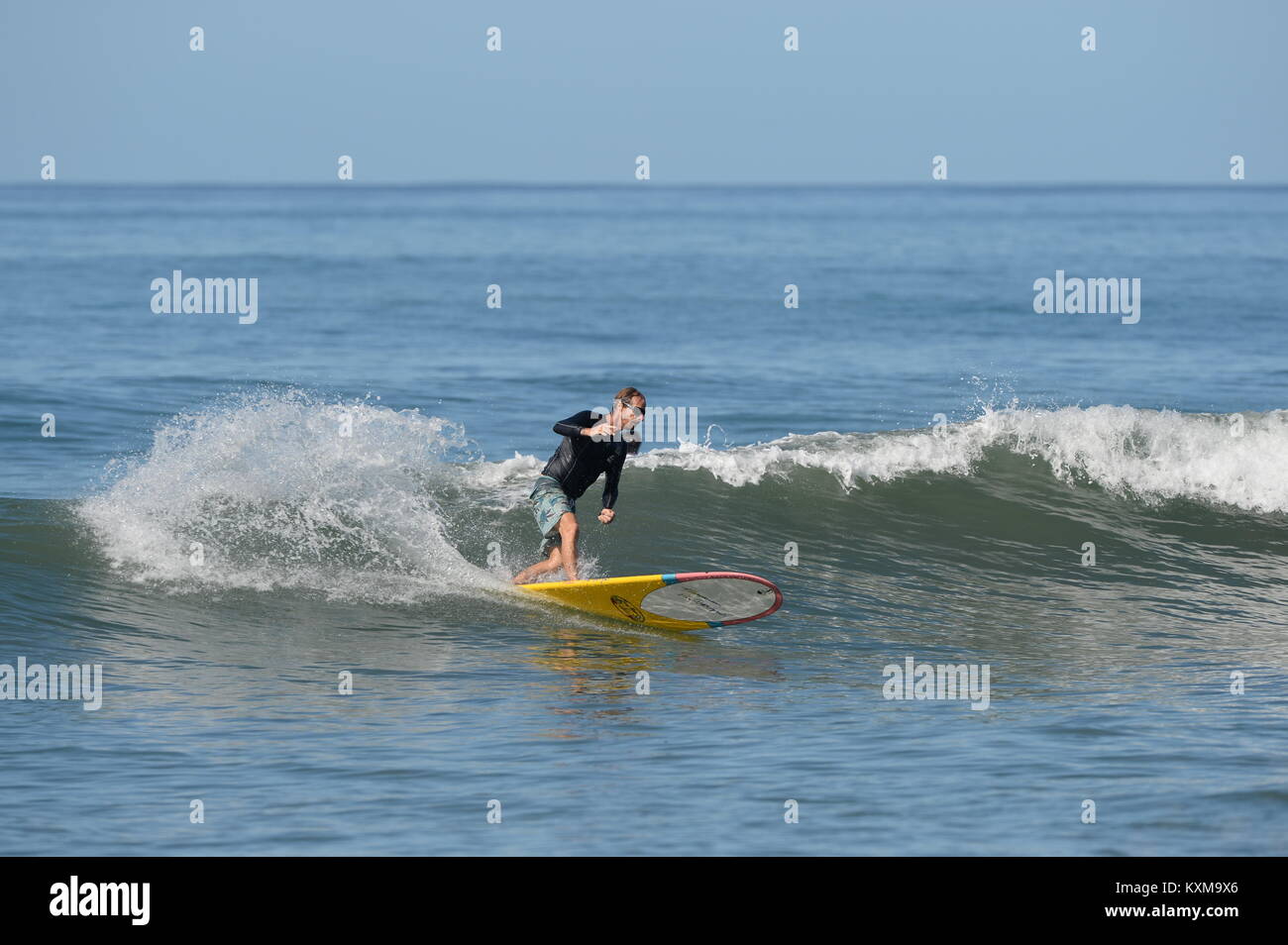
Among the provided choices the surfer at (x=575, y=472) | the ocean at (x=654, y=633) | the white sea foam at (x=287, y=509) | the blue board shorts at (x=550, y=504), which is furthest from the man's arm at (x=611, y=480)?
the white sea foam at (x=287, y=509)

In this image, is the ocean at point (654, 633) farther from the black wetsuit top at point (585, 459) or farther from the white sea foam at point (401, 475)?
the black wetsuit top at point (585, 459)

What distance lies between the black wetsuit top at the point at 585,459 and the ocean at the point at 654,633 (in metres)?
1.01

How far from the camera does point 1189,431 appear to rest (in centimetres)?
1764

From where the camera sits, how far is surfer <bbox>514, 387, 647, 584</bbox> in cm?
1109

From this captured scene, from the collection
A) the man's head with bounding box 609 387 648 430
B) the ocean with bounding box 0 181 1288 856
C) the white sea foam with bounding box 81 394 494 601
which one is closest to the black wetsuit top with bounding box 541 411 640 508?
the man's head with bounding box 609 387 648 430

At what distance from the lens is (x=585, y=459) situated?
11602 mm

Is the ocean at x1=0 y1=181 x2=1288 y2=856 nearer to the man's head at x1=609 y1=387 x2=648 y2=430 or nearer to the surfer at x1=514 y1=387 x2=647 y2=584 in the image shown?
the surfer at x1=514 y1=387 x2=647 y2=584

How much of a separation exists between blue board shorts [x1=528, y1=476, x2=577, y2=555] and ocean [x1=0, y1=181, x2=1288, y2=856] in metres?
0.60

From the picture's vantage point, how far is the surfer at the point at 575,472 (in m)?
11.1

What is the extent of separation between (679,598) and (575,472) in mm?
1322

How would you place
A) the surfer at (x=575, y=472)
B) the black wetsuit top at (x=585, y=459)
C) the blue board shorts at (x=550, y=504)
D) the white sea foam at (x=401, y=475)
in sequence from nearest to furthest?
the surfer at (x=575, y=472), the black wetsuit top at (x=585, y=459), the blue board shorts at (x=550, y=504), the white sea foam at (x=401, y=475)

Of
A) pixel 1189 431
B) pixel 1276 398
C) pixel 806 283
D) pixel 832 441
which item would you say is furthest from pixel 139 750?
pixel 806 283
